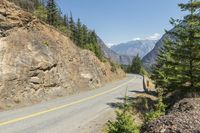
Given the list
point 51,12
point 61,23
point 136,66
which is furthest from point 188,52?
point 136,66

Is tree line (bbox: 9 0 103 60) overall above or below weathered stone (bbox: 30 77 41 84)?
above

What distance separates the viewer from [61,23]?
3371 inches

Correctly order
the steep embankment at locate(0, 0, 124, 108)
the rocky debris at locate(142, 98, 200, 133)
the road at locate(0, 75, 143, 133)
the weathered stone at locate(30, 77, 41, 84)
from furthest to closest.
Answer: the weathered stone at locate(30, 77, 41, 84) → the steep embankment at locate(0, 0, 124, 108) → the road at locate(0, 75, 143, 133) → the rocky debris at locate(142, 98, 200, 133)

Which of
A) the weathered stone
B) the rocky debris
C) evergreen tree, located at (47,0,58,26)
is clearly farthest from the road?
evergreen tree, located at (47,0,58,26)

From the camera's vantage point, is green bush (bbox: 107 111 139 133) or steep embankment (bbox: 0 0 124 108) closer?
green bush (bbox: 107 111 139 133)

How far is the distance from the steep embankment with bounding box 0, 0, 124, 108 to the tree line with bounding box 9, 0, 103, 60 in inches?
636

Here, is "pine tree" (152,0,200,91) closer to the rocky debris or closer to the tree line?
the rocky debris

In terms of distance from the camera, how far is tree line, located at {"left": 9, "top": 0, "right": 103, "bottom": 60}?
57.8 m

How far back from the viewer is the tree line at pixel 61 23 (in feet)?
190

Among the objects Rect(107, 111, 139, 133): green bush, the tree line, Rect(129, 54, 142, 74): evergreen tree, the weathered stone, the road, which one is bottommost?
the road

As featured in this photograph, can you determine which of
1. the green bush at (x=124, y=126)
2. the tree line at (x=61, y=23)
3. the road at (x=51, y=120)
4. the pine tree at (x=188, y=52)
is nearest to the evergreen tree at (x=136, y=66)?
the tree line at (x=61, y=23)

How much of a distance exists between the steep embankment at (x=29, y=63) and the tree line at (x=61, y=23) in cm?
1615

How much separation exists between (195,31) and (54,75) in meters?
14.0

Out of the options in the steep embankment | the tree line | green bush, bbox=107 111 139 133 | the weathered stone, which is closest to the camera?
green bush, bbox=107 111 139 133
